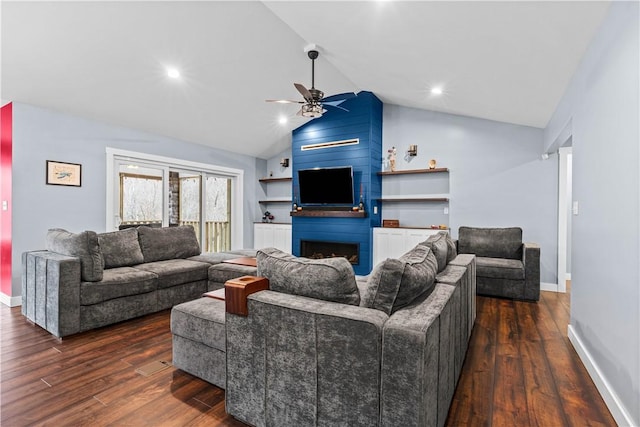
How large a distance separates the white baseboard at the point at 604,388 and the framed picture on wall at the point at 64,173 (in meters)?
5.66

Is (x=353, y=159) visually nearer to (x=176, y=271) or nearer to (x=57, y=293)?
(x=176, y=271)

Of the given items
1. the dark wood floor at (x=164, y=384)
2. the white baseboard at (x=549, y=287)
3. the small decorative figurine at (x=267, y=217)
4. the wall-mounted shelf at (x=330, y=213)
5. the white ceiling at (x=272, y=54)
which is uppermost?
the white ceiling at (x=272, y=54)

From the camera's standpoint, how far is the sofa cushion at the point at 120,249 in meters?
3.66

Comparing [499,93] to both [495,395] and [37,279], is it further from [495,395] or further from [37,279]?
[37,279]

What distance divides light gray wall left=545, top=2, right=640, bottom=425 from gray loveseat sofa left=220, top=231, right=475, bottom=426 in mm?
882

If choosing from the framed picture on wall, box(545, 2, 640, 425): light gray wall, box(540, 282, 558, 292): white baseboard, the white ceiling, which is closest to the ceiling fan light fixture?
the white ceiling

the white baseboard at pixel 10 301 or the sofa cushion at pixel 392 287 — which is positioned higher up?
the sofa cushion at pixel 392 287

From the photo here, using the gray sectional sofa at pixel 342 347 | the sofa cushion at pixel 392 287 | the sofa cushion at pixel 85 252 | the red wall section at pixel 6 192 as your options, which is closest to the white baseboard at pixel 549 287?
the gray sectional sofa at pixel 342 347

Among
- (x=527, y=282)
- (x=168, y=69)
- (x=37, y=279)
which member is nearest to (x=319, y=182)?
(x=168, y=69)

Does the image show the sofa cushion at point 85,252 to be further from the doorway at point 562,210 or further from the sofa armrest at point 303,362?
the doorway at point 562,210

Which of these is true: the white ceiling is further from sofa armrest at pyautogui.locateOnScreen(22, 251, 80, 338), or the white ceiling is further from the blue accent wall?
sofa armrest at pyautogui.locateOnScreen(22, 251, 80, 338)

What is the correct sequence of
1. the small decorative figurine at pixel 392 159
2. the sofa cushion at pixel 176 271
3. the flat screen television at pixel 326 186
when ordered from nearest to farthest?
the sofa cushion at pixel 176 271
the flat screen television at pixel 326 186
the small decorative figurine at pixel 392 159

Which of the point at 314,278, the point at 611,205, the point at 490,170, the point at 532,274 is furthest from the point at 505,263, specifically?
the point at 314,278

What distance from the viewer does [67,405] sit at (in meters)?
1.93
